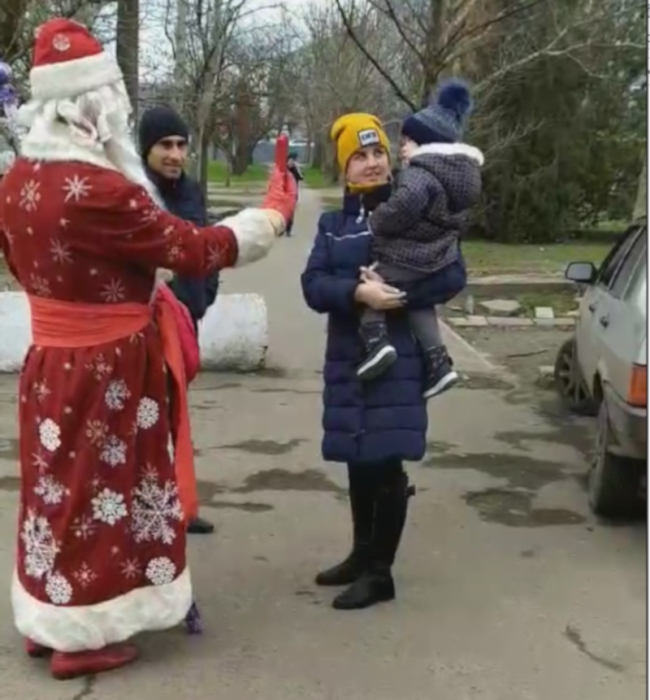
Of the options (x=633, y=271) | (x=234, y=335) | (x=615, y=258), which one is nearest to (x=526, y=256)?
(x=234, y=335)

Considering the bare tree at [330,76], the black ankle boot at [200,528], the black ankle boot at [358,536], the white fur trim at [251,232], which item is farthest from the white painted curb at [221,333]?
the bare tree at [330,76]

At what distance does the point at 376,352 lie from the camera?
4.22m

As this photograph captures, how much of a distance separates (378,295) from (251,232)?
51 centimetres

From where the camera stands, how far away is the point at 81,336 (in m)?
3.78

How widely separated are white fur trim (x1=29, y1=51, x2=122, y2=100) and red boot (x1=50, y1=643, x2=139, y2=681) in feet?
5.84

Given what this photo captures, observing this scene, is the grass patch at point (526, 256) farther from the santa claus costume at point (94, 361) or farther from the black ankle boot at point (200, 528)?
the santa claus costume at point (94, 361)

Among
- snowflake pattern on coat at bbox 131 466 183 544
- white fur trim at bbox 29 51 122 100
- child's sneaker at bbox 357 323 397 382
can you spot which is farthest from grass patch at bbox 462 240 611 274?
white fur trim at bbox 29 51 122 100

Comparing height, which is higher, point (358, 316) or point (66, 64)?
point (66, 64)

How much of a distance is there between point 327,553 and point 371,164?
1.81 metres

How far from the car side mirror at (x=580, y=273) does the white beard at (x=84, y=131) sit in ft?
13.1

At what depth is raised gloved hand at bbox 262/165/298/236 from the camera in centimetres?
403

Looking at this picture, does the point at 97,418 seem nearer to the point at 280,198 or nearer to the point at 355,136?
the point at 280,198

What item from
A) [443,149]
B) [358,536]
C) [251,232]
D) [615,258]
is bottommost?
[358,536]

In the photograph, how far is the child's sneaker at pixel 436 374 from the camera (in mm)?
4355
